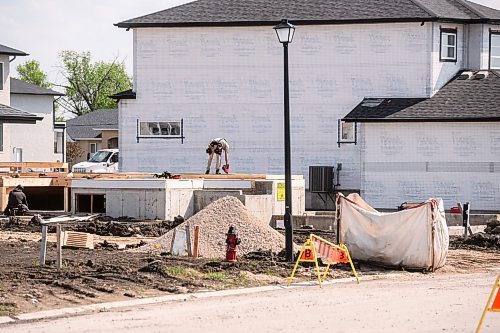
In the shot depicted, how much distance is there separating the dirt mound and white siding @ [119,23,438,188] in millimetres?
18844

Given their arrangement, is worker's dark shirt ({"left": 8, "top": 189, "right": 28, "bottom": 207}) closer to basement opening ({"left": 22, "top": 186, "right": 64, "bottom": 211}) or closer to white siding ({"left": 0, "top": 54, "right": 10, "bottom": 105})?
basement opening ({"left": 22, "top": 186, "right": 64, "bottom": 211})

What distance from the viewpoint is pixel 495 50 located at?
47.2 metres

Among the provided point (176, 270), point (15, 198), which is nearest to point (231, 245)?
point (176, 270)

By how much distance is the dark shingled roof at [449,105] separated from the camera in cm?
4228

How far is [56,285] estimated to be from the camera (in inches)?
727

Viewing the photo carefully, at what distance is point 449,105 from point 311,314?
92.3 feet

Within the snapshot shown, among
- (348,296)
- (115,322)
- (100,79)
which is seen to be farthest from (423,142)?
(100,79)

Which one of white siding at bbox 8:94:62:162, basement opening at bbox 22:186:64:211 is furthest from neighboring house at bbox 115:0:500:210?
white siding at bbox 8:94:62:162

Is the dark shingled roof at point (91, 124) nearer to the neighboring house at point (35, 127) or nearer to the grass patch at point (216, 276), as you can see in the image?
the neighboring house at point (35, 127)

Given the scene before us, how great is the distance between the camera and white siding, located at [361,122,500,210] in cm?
4216

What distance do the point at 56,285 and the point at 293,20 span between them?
95.8 feet

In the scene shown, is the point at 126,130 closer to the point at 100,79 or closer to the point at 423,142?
the point at 423,142

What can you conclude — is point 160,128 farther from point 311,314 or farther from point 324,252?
point 311,314

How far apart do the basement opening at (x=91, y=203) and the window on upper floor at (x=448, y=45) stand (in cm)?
1641
